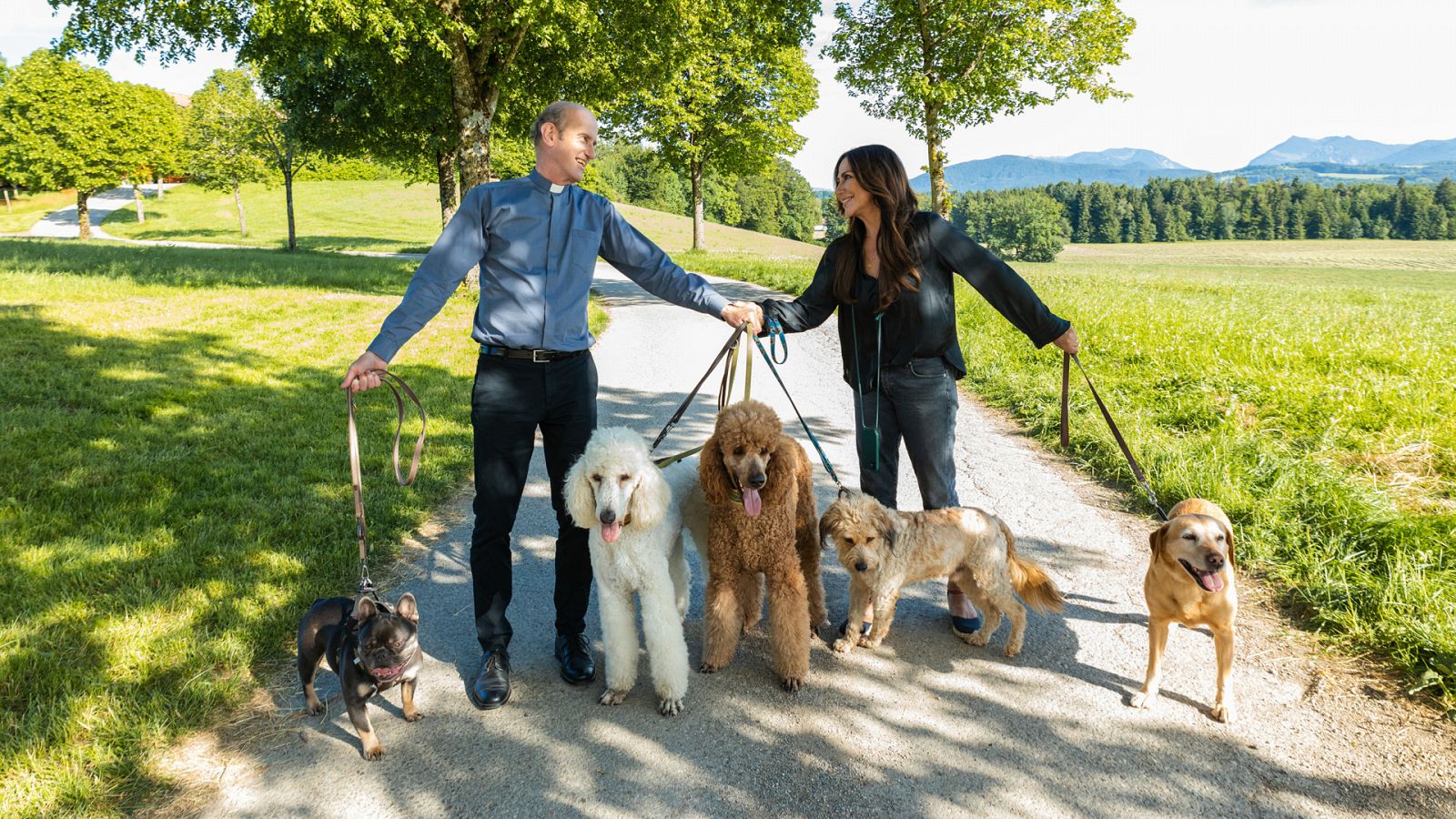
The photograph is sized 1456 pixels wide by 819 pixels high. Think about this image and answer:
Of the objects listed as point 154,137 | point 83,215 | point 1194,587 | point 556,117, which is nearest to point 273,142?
point 83,215

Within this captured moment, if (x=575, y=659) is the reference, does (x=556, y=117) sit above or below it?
above

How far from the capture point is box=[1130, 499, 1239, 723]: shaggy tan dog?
3080 mm

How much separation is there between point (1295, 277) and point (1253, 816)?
50.4 metres

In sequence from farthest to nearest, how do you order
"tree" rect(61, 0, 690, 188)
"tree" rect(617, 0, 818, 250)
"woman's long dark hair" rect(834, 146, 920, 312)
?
1. "tree" rect(617, 0, 818, 250)
2. "tree" rect(61, 0, 690, 188)
3. "woman's long dark hair" rect(834, 146, 920, 312)

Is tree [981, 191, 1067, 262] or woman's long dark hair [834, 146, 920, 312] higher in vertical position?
tree [981, 191, 1067, 262]

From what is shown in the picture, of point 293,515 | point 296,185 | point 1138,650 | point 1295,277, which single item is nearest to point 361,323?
point 293,515

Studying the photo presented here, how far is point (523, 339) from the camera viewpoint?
332 cm

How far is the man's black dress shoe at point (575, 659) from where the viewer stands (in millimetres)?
3510

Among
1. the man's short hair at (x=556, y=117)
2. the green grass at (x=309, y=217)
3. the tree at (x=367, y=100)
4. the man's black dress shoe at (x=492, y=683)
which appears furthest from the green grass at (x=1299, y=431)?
the green grass at (x=309, y=217)

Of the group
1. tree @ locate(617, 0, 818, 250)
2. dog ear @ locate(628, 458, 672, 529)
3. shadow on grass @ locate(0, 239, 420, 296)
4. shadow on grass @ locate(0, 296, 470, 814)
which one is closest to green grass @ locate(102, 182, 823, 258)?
tree @ locate(617, 0, 818, 250)

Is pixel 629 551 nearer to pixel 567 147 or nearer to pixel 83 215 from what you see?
pixel 567 147

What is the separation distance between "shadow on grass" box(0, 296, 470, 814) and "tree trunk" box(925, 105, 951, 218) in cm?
1790

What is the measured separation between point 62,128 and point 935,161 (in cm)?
5174

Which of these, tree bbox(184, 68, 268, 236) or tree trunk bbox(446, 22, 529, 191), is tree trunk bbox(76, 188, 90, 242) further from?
tree trunk bbox(446, 22, 529, 191)
